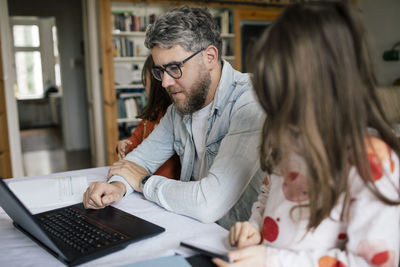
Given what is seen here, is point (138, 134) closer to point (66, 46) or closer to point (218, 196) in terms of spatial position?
point (218, 196)

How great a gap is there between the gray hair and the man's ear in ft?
0.06

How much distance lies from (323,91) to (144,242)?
1.89ft

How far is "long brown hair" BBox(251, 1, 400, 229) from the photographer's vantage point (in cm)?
66

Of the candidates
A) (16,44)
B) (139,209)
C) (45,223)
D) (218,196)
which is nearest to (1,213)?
(45,223)

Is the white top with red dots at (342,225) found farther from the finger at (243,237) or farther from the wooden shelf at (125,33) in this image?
the wooden shelf at (125,33)

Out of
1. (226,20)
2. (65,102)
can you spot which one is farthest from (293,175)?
(65,102)

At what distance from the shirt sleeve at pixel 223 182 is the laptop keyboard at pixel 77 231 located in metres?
0.22

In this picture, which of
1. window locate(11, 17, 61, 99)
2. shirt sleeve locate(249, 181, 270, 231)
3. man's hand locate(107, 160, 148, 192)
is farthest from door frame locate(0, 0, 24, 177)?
window locate(11, 17, 61, 99)

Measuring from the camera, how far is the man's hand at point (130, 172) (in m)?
1.32

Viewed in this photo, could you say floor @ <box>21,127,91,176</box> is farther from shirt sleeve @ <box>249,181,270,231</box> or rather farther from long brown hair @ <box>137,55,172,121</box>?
shirt sleeve @ <box>249,181,270,231</box>

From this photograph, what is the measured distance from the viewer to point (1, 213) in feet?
3.83

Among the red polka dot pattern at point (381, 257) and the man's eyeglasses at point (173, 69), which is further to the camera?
the man's eyeglasses at point (173, 69)

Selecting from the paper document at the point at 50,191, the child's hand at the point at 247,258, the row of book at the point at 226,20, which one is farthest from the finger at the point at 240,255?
the row of book at the point at 226,20

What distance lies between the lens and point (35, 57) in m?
9.86
